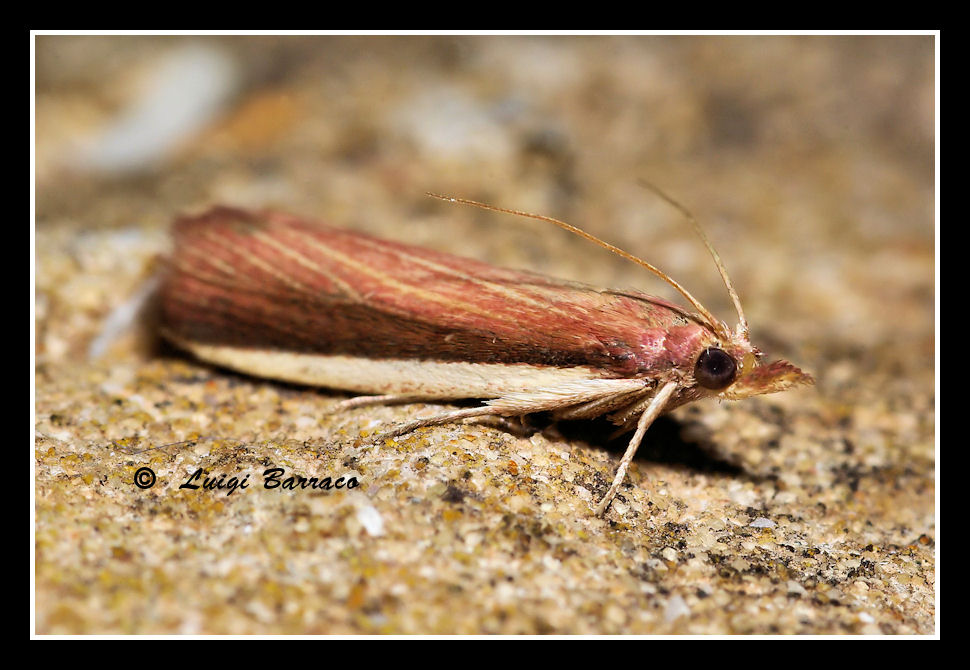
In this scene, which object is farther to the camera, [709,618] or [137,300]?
[137,300]

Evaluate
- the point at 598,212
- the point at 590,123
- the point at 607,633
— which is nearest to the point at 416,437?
the point at 607,633

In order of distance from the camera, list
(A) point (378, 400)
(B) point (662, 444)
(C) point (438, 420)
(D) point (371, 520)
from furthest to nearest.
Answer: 1. (B) point (662, 444)
2. (A) point (378, 400)
3. (C) point (438, 420)
4. (D) point (371, 520)

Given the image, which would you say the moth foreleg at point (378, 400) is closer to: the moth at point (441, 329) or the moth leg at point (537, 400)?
the moth at point (441, 329)

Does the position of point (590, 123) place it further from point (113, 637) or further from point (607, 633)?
point (113, 637)

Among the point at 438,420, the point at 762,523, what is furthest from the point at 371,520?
the point at 762,523

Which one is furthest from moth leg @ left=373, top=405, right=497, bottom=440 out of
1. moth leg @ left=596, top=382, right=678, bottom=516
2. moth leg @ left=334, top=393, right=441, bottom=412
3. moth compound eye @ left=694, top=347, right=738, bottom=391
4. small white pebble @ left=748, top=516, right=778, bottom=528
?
small white pebble @ left=748, top=516, right=778, bottom=528

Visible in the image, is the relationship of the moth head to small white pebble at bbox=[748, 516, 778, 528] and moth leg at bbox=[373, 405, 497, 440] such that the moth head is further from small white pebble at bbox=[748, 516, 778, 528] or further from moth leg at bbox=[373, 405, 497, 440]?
moth leg at bbox=[373, 405, 497, 440]

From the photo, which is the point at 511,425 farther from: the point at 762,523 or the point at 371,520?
the point at 762,523
